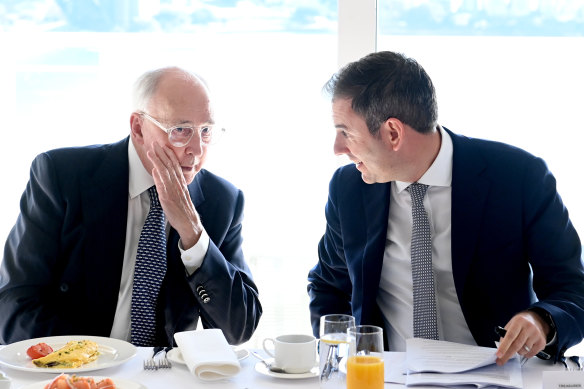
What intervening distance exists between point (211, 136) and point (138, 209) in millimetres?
320

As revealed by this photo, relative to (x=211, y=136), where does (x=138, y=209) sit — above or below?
below

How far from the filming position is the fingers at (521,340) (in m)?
1.71

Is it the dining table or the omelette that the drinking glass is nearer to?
the dining table

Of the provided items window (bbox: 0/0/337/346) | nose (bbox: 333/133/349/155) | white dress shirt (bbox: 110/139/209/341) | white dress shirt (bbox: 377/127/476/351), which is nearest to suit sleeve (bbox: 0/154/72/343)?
white dress shirt (bbox: 110/139/209/341)

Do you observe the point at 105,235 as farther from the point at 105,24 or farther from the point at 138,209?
the point at 105,24

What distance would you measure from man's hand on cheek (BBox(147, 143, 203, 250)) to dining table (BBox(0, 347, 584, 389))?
0.53 metres

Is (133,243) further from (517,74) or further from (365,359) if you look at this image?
(517,74)

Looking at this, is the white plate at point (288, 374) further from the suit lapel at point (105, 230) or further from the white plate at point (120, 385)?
the suit lapel at point (105, 230)

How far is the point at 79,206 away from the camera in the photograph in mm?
2270

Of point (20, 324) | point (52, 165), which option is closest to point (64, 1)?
point (52, 165)

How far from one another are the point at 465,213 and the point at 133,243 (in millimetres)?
997

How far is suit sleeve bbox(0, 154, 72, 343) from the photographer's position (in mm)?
2145

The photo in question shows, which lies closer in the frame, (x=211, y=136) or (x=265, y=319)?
(x=211, y=136)

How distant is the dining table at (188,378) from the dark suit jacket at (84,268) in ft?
1.51
